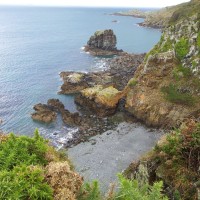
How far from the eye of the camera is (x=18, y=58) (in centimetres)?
9456

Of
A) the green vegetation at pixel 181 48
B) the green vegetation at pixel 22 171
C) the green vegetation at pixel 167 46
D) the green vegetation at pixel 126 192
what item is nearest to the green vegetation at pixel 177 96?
the green vegetation at pixel 181 48

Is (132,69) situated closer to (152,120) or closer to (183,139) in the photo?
(152,120)

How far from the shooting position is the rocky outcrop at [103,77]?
6147 centimetres

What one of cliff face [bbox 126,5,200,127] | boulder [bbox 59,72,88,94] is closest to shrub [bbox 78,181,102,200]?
cliff face [bbox 126,5,200,127]

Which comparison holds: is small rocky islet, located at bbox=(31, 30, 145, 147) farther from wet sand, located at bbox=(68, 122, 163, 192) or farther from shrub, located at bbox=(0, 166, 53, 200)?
shrub, located at bbox=(0, 166, 53, 200)

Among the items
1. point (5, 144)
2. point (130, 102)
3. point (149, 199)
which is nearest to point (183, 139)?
point (149, 199)

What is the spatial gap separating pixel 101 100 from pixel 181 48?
1762cm

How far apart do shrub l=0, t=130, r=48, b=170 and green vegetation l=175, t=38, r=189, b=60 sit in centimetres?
4041

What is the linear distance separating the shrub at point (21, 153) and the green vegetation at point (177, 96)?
113ft

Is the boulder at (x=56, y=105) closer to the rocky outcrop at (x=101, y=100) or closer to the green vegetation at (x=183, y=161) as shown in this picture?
the rocky outcrop at (x=101, y=100)

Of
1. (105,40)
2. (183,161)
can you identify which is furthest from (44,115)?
(105,40)

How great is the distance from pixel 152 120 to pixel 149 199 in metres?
35.2

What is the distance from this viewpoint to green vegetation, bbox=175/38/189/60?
49.9 metres

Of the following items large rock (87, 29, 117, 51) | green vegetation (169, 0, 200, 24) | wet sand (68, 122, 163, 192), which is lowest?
wet sand (68, 122, 163, 192)
